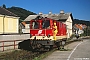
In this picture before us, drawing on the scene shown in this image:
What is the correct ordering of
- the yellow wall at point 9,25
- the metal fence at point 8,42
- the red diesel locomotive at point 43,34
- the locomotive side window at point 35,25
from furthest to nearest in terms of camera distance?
the yellow wall at point 9,25, the locomotive side window at point 35,25, the metal fence at point 8,42, the red diesel locomotive at point 43,34

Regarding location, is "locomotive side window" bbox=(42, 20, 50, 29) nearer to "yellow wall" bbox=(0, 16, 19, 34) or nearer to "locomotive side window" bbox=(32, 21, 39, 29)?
"locomotive side window" bbox=(32, 21, 39, 29)

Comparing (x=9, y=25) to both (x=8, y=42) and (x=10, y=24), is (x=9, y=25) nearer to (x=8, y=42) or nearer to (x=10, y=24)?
(x=10, y=24)

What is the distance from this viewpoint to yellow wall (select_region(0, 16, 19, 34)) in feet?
121

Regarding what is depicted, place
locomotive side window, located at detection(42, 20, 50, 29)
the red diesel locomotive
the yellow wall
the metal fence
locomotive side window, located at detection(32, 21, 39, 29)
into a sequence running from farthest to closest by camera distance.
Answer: the yellow wall < locomotive side window, located at detection(32, 21, 39, 29) < locomotive side window, located at detection(42, 20, 50, 29) < the metal fence < the red diesel locomotive

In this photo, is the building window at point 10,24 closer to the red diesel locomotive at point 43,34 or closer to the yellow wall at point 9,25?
the yellow wall at point 9,25

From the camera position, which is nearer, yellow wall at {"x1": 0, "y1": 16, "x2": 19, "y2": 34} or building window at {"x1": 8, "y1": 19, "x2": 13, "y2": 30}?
yellow wall at {"x1": 0, "y1": 16, "x2": 19, "y2": 34}

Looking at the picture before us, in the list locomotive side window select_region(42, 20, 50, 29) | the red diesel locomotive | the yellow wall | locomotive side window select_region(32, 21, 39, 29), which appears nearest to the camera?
the red diesel locomotive

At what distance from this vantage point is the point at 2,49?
1931 centimetres

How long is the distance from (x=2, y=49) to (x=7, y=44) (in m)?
1.42

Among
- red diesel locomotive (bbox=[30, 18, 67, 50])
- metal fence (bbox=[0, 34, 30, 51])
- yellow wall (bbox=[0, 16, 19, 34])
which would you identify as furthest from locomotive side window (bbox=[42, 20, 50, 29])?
yellow wall (bbox=[0, 16, 19, 34])

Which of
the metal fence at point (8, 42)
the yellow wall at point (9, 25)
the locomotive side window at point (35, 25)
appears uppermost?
the yellow wall at point (9, 25)

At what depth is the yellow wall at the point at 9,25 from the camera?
36.9 m

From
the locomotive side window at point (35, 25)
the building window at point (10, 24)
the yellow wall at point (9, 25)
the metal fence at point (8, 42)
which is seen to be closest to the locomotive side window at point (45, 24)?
the locomotive side window at point (35, 25)

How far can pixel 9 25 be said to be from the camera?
39094 millimetres
